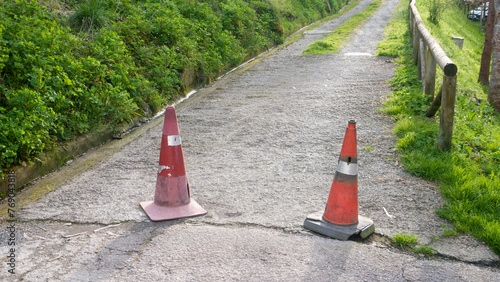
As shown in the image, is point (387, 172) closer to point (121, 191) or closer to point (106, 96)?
point (121, 191)

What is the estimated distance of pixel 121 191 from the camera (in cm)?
441

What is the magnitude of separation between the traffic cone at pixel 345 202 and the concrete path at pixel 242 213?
0.37 ft

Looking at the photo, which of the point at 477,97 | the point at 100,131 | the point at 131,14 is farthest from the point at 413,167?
the point at 131,14

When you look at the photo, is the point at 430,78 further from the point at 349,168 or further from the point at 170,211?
the point at 170,211

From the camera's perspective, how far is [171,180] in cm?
393

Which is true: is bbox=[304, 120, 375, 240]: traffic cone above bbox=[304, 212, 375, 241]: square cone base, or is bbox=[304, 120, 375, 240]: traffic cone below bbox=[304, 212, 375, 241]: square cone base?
above

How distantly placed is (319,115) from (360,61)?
18.1ft

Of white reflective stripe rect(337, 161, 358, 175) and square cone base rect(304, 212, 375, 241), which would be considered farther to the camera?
white reflective stripe rect(337, 161, 358, 175)

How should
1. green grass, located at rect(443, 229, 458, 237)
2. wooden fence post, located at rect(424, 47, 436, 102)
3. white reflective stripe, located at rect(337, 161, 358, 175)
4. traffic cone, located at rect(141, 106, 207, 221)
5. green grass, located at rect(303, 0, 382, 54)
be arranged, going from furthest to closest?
1. green grass, located at rect(303, 0, 382, 54)
2. wooden fence post, located at rect(424, 47, 436, 102)
3. traffic cone, located at rect(141, 106, 207, 221)
4. white reflective stripe, located at rect(337, 161, 358, 175)
5. green grass, located at rect(443, 229, 458, 237)

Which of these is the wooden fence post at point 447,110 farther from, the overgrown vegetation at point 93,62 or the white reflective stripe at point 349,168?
the overgrown vegetation at point 93,62

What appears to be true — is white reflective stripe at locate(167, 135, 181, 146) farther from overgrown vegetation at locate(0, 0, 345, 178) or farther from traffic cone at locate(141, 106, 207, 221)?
overgrown vegetation at locate(0, 0, 345, 178)

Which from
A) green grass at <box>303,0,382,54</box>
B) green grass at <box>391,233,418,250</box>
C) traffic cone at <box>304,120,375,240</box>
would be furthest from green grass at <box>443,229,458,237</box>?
green grass at <box>303,0,382,54</box>

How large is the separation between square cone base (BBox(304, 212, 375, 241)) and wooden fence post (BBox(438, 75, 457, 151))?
Answer: 77.3 inches

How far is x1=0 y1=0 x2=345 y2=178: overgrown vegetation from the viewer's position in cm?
483
